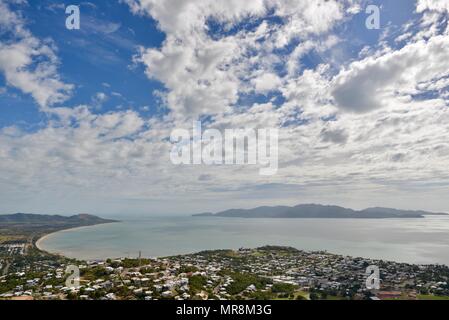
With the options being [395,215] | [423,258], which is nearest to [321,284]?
[423,258]

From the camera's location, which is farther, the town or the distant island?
the distant island

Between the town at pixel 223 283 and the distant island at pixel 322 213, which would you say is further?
the distant island at pixel 322 213

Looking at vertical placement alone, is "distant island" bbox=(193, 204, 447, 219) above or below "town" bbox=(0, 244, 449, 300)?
below

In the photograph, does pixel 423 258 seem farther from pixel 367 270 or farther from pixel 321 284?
pixel 321 284
